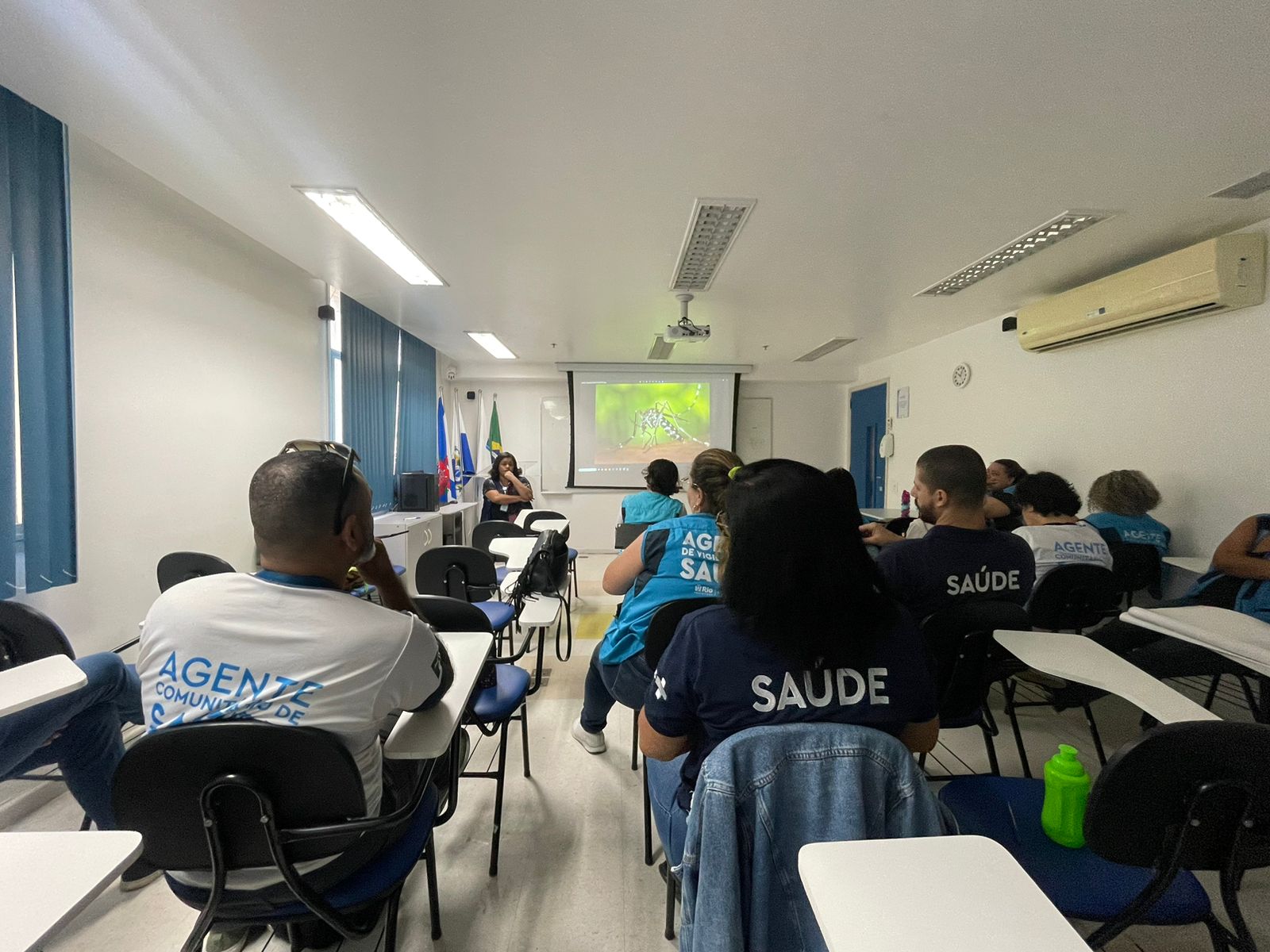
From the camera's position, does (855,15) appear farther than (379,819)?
Yes

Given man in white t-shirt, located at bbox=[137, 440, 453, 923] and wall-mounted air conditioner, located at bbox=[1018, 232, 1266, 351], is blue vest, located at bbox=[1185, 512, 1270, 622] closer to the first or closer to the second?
wall-mounted air conditioner, located at bbox=[1018, 232, 1266, 351]

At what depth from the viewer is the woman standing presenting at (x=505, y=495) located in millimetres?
5551

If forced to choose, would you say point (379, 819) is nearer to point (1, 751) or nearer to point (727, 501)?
point (727, 501)

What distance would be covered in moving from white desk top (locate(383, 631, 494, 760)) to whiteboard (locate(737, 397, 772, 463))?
6.77 metres

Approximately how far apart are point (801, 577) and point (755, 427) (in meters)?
7.23

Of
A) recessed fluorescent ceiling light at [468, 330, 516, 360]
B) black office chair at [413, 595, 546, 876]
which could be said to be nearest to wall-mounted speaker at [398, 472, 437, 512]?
recessed fluorescent ceiling light at [468, 330, 516, 360]

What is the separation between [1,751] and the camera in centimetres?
134

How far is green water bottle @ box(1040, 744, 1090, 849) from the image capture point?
1151mm

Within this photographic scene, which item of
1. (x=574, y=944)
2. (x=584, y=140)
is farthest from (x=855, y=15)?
(x=574, y=944)

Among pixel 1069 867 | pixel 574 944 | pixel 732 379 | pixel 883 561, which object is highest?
pixel 732 379

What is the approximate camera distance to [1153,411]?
3311 millimetres

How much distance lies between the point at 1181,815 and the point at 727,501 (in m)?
0.93

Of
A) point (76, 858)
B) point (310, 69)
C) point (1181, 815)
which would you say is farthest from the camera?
point (310, 69)

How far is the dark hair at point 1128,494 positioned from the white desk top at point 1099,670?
213 centimetres
